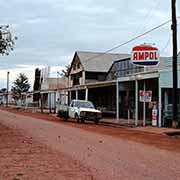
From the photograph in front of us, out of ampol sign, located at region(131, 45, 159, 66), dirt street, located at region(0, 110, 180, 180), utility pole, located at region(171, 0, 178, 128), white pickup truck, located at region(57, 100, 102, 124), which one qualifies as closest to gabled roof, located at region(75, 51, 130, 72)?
white pickup truck, located at region(57, 100, 102, 124)

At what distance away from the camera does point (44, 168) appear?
12766 mm

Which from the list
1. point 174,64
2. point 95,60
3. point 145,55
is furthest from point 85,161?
point 95,60

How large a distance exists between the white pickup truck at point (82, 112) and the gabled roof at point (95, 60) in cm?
2781

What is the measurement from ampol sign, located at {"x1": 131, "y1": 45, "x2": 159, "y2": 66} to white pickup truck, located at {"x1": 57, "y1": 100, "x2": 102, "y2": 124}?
5.49 meters

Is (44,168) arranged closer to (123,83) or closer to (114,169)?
(114,169)

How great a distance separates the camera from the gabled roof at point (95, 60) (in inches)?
2839

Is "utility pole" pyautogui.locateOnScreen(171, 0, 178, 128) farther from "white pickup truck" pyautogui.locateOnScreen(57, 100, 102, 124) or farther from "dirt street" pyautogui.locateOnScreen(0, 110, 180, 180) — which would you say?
"white pickup truck" pyautogui.locateOnScreen(57, 100, 102, 124)

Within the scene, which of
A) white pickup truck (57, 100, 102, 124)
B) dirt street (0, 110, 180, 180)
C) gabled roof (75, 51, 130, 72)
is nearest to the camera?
dirt street (0, 110, 180, 180)

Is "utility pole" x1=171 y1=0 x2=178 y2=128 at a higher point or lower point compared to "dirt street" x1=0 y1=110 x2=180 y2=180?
higher

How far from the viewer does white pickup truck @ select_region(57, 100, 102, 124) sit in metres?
40.0

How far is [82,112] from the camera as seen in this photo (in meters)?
39.9

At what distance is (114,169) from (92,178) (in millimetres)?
1703

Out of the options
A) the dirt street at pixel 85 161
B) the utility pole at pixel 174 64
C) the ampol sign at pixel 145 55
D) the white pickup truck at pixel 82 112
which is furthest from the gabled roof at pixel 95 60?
the dirt street at pixel 85 161

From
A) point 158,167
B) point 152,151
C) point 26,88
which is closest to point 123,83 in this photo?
point 152,151
